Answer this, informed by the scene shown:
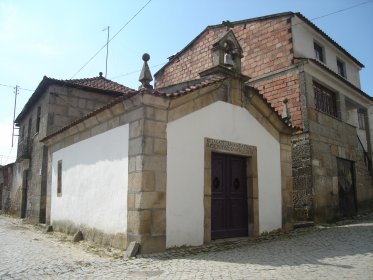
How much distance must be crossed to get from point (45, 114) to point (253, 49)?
8.54m

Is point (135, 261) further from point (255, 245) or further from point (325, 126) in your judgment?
point (325, 126)

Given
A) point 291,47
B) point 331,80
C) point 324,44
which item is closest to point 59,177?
point 291,47

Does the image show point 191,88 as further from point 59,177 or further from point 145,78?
point 59,177

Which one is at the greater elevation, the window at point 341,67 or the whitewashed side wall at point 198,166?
the window at point 341,67

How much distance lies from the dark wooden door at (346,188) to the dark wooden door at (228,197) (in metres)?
6.31

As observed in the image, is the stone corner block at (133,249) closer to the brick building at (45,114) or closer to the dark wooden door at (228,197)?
the dark wooden door at (228,197)

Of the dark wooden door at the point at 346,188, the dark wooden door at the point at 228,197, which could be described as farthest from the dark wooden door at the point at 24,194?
the dark wooden door at the point at 346,188

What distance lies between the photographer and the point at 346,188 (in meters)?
13.2

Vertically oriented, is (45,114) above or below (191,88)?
above

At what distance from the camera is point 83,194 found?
27.3 ft

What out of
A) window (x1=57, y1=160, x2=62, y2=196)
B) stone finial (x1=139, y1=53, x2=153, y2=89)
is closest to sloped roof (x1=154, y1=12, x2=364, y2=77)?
stone finial (x1=139, y1=53, x2=153, y2=89)

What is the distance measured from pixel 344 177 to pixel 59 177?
1045 cm

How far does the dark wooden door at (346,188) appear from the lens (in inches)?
504

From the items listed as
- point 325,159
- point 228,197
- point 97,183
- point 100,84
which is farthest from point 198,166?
point 100,84
